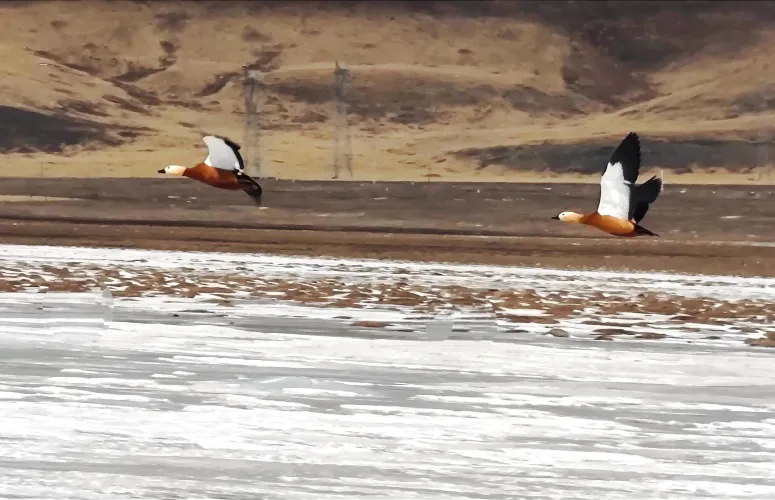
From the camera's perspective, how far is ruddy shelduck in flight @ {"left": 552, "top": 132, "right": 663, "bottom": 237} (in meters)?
9.99

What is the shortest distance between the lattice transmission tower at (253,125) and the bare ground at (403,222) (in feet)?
2.07

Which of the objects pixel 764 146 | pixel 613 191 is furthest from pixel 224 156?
pixel 764 146

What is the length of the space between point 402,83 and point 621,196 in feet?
31.2

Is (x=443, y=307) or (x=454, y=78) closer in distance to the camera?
(x=443, y=307)

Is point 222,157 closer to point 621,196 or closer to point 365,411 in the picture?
point 621,196

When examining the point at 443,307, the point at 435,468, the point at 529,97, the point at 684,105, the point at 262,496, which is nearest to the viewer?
the point at 262,496

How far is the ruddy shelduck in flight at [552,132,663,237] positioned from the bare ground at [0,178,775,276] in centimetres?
278

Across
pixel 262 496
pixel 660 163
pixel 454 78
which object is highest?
pixel 454 78

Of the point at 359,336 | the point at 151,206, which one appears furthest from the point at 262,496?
the point at 151,206

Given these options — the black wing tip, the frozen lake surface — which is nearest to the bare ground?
the black wing tip

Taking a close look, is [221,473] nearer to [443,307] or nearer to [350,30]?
[443,307]

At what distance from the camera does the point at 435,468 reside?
A: 16.7 feet

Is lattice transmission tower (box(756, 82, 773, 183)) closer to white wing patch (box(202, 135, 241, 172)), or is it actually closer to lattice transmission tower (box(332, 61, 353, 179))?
lattice transmission tower (box(332, 61, 353, 179))

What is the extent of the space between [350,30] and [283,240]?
21.4 feet
